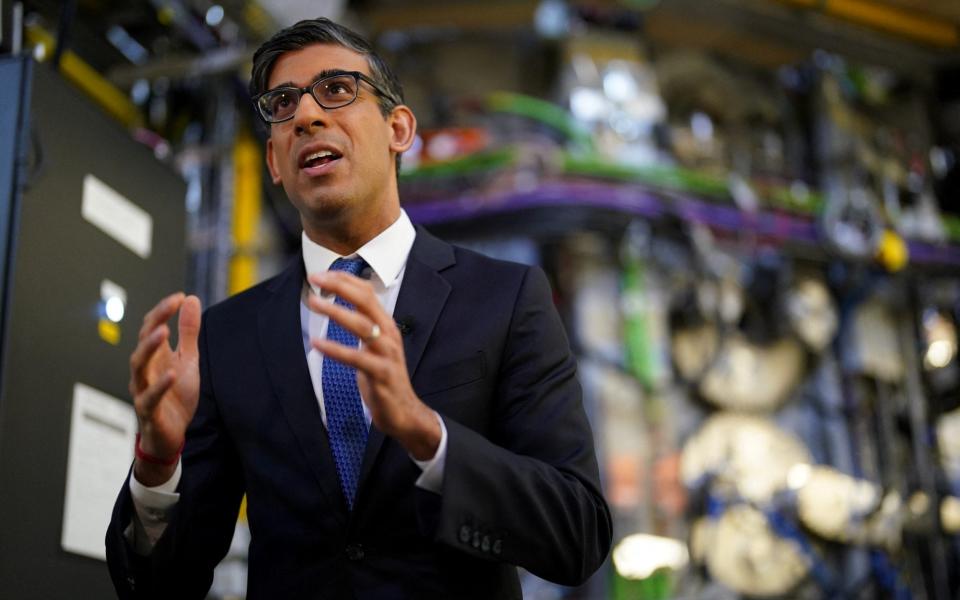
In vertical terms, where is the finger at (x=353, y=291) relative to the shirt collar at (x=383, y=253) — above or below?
below

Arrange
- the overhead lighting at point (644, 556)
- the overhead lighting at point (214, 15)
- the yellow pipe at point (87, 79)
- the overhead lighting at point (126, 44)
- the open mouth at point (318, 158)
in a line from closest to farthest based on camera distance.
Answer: the open mouth at point (318, 158)
the yellow pipe at point (87, 79)
the overhead lighting at point (126, 44)
the overhead lighting at point (214, 15)
the overhead lighting at point (644, 556)

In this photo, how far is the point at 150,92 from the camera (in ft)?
19.4

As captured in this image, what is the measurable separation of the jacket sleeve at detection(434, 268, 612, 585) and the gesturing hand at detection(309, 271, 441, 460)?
0.08 meters

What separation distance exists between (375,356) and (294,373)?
0.38 meters

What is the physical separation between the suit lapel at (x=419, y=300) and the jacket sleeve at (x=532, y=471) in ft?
0.41

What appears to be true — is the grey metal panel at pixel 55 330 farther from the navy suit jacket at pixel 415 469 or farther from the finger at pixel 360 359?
the finger at pixel 360 359

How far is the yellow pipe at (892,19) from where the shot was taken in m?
9.77

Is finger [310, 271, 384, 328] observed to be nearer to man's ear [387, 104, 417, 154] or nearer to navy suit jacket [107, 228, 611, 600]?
navy suit jacket [107, 228, 611, 600]

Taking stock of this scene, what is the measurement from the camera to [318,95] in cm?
172

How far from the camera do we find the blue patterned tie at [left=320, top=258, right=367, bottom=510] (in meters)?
1.54

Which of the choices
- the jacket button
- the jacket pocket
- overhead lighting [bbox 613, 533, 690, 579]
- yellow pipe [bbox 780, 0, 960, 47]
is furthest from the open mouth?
yellow pipe [bbox 780, 0, 960, 47]

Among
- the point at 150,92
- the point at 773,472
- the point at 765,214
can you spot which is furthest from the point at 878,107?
the point at 150,92

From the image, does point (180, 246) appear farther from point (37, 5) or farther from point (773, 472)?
point (773, 472)

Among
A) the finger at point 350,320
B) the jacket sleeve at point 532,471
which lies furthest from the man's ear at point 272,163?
the finger at point 350,320
